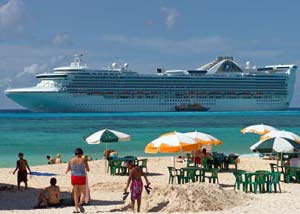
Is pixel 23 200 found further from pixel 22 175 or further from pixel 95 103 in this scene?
pixel 95 103

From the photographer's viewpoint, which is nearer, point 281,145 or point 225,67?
point 281,145

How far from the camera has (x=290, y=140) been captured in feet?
45.9

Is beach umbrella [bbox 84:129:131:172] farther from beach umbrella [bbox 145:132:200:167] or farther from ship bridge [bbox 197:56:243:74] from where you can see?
ship bridge [bbox 197:56:243:74]

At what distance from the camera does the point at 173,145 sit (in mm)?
13688

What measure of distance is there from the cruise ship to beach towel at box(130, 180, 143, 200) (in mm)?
73437

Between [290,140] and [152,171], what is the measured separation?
4159 millimetres

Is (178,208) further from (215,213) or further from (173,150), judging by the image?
(173,150)

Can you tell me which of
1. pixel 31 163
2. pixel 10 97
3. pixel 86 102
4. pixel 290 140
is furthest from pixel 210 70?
pixel 290 140

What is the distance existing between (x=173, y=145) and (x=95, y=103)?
2786 inches

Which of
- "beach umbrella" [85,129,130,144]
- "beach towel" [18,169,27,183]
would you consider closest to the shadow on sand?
"beach towel" [18,169,27,183]

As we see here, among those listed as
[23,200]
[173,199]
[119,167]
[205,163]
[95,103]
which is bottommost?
[23,200]

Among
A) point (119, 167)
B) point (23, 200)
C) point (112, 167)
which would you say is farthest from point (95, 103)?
point (23, 200)

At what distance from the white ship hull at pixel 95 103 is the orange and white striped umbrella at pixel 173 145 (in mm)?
69147

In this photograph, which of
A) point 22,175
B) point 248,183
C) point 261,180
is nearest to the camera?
point 248,183
